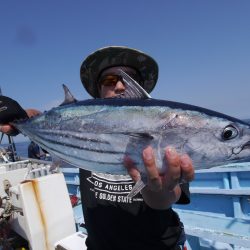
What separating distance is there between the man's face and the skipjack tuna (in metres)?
0.78

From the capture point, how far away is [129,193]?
1.79 meters

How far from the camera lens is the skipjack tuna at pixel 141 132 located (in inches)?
61.2

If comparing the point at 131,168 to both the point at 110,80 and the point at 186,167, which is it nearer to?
the point at 186,167

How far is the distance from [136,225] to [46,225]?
2.26 m

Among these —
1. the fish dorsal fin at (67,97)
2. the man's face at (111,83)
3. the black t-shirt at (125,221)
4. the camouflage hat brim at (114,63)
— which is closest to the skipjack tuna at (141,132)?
the fish dorsal fin at (67,97)

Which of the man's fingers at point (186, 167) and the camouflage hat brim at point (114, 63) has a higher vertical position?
the camouflage hat brim at point (114, 63)

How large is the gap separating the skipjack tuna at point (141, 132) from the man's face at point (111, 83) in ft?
2.55

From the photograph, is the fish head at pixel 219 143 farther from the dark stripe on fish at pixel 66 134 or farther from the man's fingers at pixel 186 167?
the dark stripe on fish at pixel 66 134

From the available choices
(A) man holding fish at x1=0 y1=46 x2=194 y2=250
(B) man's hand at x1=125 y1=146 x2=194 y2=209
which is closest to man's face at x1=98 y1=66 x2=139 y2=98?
(A) man holding fish at x1=0 y1=46 x2=194 y2=250

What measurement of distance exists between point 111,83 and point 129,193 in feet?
3.95

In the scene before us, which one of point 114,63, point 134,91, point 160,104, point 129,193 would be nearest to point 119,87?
point 114,63

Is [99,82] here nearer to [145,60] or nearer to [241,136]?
[145,60]

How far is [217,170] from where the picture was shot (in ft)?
17.3

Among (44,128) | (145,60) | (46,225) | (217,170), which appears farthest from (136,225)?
(217,170)
